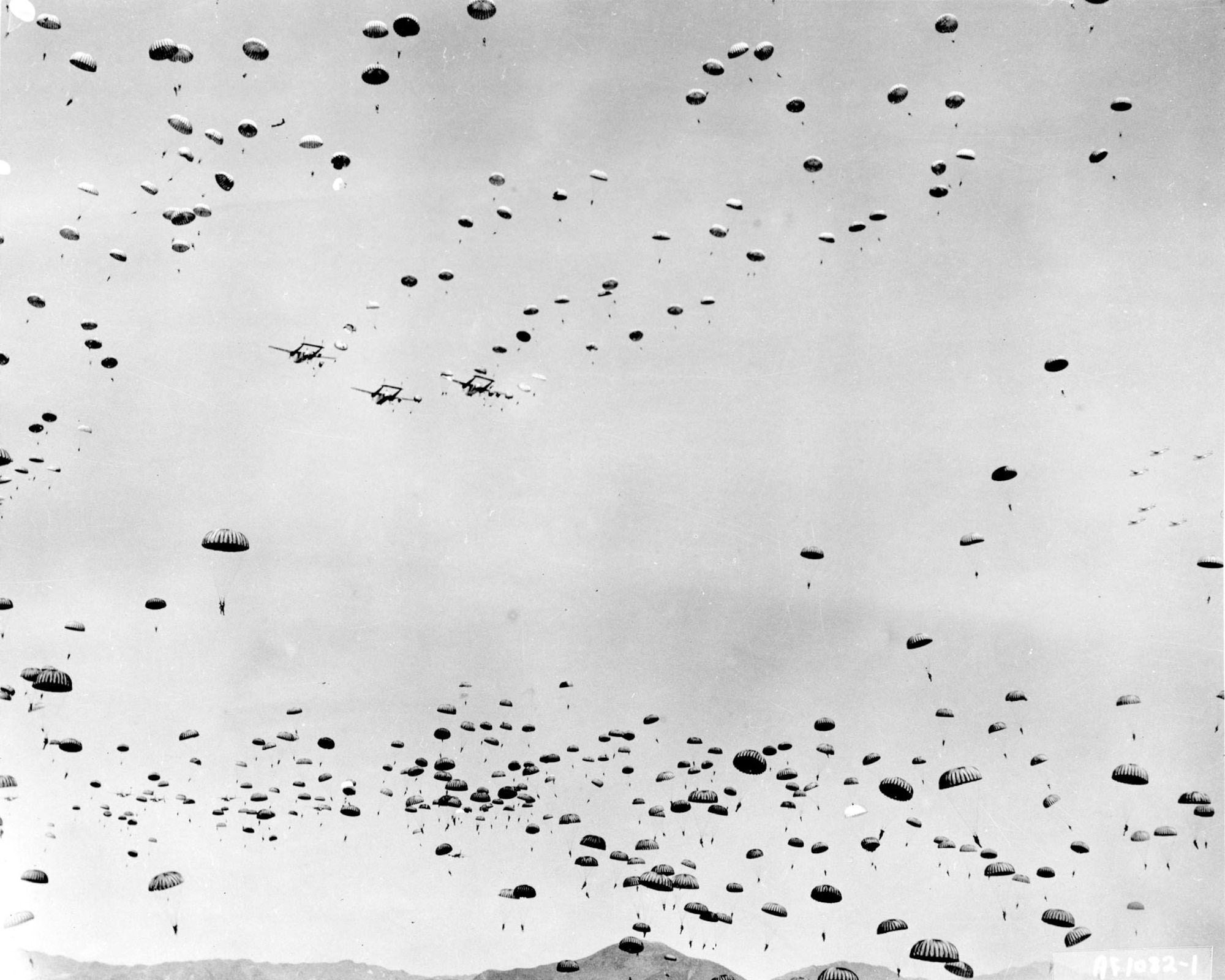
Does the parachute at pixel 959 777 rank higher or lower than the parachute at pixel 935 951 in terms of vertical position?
higher

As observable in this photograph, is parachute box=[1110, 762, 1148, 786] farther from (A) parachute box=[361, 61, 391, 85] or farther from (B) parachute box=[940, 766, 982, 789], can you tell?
(A) parachute box=[361, 61, 391, 85]

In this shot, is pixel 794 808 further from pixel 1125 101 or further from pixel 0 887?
pixel 0 887

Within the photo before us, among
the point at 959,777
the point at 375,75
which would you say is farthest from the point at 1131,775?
the point at 375,75

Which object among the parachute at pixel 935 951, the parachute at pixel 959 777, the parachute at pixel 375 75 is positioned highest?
the parachute at pixel 375 75

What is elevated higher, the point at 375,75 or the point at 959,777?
the point at 375,75

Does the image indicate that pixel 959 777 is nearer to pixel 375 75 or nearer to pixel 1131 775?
pixel 1131 775

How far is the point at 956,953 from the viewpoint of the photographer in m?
44.0

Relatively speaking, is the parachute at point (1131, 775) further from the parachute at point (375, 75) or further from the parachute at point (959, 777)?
the parachute at point (375, 75)

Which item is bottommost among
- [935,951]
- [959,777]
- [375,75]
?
[935,951]

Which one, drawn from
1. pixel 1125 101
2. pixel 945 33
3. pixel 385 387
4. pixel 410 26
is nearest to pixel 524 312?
pixel 385 387

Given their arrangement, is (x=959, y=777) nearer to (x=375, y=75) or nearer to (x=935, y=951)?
(x=935, y=951)

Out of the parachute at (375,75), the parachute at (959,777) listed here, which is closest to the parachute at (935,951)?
the parachute at (959,777)

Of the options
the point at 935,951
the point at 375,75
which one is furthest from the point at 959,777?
the point at 375,75

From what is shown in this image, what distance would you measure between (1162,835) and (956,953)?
12215mm
